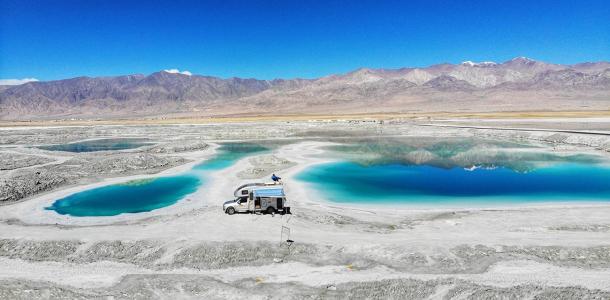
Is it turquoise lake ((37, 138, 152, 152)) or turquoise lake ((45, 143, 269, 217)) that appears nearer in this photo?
turquoise lake ((45, 143, 269, 217))

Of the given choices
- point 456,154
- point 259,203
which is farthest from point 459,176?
point 259,203

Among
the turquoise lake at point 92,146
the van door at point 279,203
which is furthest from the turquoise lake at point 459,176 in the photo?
the turquoise lake at point 92,146

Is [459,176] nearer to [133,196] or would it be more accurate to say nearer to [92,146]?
[133,196]

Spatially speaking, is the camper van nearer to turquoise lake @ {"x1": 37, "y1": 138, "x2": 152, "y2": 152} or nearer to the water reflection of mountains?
the water reflection of mountains

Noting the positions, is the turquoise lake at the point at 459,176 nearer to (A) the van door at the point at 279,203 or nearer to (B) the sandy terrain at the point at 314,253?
(B) the sandy terrain at the point at 314,253

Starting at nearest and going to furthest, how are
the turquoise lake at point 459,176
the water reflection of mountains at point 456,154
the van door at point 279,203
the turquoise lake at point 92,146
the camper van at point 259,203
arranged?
the camper van at point 259,203
the van door at point 279,203
the turquoise lake at point 459,176
the water reflection of mountains at point 456,154
the turquoise lake at point 92,146

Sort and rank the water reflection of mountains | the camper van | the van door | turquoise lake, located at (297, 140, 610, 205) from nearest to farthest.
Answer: the camper van → the van door → turquoise lake, located at (297, 140, 610, 205) → the water reflection of mountains

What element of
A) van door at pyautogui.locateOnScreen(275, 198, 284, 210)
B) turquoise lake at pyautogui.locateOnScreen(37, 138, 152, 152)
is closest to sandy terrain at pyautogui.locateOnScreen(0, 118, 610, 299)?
van door at pyautogui.locateOnScreen(275, 198, 284, 210)
